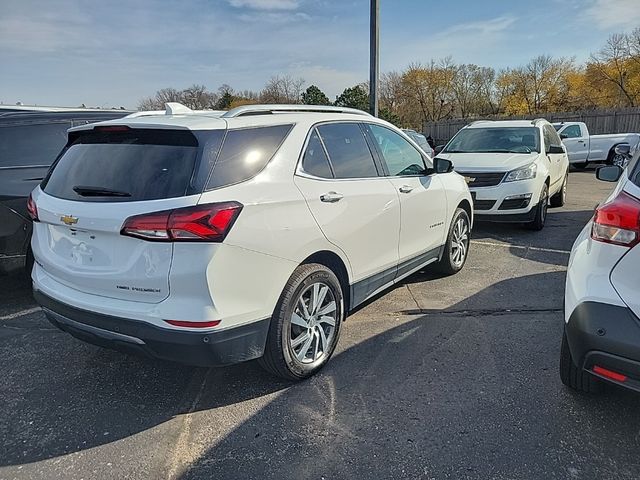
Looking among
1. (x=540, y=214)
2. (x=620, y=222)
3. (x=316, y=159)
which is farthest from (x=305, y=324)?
(x=540, y=214)

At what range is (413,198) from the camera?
423cm

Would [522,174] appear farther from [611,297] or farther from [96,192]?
[96,192]

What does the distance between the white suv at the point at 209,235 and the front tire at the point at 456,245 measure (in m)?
1.75

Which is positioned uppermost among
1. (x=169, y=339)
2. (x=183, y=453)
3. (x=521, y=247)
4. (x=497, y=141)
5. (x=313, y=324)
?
(x=497, y=141)

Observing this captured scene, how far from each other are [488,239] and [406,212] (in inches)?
136

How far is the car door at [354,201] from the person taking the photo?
125 inches

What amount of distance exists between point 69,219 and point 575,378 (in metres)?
3.03

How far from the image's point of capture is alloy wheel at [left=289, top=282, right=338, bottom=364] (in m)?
3.10

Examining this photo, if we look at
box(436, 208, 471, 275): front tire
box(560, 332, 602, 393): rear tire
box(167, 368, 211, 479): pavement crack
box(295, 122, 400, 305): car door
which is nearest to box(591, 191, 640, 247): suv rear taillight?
box(560, 332, 602, 393): rear tire

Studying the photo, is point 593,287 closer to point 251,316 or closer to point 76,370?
point 251,316

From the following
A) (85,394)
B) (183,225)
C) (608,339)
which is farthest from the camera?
(85,394)

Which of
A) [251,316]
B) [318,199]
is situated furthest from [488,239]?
[251,316]

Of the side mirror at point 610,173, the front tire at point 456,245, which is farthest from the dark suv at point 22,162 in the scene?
the side mirror at point 610,173

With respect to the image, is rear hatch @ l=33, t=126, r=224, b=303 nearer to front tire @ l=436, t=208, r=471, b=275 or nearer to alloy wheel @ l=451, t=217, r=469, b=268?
front tire @ l=436, t=208, r=471, b=275
